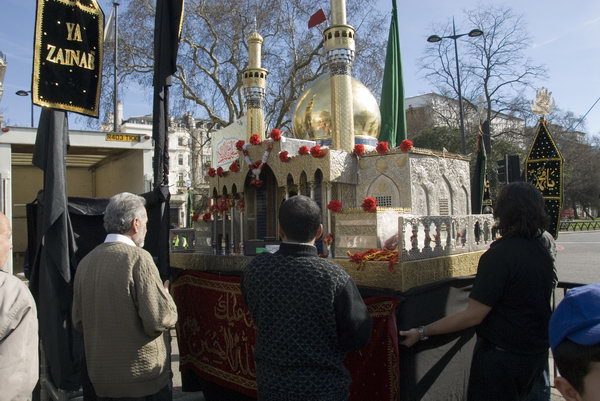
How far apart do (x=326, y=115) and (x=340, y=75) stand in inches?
34.6

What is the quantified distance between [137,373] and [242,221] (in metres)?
3.63

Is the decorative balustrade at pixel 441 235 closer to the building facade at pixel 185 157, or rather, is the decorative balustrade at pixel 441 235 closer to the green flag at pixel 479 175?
the green flag at pixel 479 175

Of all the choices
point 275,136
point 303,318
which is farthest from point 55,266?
point 275,136

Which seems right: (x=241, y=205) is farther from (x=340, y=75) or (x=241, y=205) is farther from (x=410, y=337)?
(x=410, y=337)

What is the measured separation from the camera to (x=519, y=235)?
2.58 meters

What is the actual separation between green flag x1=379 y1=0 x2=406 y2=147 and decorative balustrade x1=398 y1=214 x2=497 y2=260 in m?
3.08

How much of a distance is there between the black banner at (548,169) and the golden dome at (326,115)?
2.43 m

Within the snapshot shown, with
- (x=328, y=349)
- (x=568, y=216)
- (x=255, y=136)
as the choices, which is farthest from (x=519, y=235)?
(x=568, y=216)

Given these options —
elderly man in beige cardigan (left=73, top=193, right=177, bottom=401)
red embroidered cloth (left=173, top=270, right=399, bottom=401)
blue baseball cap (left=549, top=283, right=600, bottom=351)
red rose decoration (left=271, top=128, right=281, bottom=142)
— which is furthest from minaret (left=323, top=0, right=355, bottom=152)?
blue baseball cap (left=549, top=283, right=600, bottom=351)

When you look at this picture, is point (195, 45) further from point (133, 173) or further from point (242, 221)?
point (242, 221)

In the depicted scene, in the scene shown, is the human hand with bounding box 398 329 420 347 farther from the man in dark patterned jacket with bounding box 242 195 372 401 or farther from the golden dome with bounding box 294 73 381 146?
the golden dome with bounding box 294 73 381 146

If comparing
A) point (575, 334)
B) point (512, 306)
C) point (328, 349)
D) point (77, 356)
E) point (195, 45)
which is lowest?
point (77, 356)

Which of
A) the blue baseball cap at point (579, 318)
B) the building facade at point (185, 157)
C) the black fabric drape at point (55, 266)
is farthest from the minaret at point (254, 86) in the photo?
the building facade at point (185, 157)

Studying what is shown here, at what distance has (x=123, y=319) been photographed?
9.16ft
